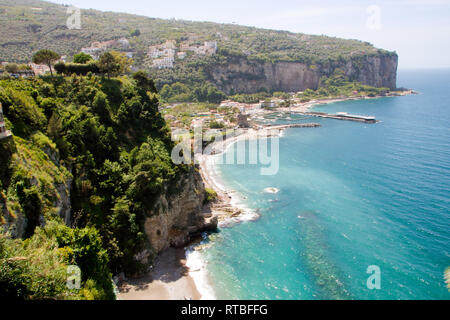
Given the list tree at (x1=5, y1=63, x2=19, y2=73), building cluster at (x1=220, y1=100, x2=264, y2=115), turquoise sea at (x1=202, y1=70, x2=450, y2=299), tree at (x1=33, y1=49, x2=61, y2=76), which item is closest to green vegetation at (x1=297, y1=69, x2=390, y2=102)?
building cluster at (x1=220, y1=100, x2=264, y2=115)

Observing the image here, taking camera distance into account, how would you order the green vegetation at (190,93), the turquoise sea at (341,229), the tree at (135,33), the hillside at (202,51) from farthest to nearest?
1. the tree at (135,33)
2. the green vegetation at (190,93)
3. the hillside at (202,51)
4. the turquoise sea at (341,229)

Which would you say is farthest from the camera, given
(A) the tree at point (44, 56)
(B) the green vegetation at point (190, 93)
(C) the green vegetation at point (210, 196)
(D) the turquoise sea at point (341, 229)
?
(B) the green vegetation at point (190, 93)

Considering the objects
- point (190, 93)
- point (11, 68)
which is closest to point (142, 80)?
point (11, 68)

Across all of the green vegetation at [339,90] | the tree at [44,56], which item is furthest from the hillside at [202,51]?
the tree at [44,56]

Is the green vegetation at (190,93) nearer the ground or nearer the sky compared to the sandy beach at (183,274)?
nearer the sky

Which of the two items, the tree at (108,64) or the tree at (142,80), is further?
the tree at (142,80)

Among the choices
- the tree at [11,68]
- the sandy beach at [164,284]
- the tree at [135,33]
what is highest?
the tree at [135,33]

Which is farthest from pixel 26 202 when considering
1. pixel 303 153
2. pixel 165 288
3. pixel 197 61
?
pixel 197 61

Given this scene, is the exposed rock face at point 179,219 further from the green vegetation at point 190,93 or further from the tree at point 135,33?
the tree at point 135,33

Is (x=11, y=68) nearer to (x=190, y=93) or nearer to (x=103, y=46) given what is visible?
(x=190, y=93)
